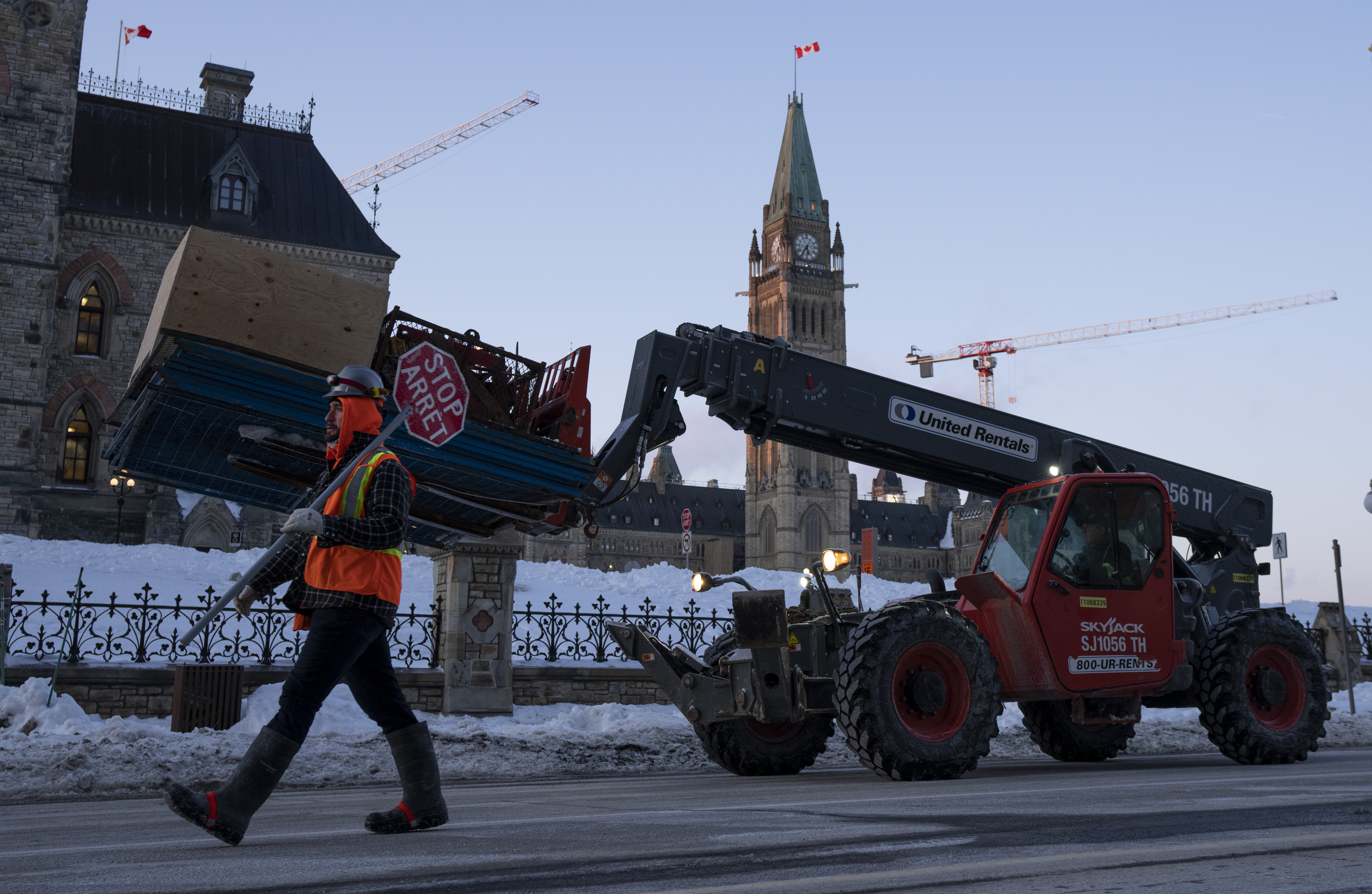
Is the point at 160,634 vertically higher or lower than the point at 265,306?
lower

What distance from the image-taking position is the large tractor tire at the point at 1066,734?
420 inches

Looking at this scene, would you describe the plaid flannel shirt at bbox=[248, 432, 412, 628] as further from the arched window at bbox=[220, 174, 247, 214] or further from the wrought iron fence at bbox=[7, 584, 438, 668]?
the arched window at bbox=[220, 174, 247, 214]

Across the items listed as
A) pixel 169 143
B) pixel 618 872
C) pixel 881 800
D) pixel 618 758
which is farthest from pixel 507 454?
pixel 169 143

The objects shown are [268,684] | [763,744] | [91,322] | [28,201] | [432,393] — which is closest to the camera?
[763,744]

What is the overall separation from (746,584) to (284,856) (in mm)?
4815

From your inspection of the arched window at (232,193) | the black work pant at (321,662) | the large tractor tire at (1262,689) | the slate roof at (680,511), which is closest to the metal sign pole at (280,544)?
the black work pant at (321,662)

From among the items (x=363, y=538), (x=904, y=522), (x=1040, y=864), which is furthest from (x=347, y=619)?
(x=904, y=522)

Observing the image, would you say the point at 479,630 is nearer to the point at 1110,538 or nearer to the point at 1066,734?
the point at 1066,734

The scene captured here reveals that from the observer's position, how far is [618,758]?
11.3 m

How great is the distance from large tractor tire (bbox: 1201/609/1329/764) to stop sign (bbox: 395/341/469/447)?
6.55 metres

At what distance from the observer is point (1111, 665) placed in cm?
898

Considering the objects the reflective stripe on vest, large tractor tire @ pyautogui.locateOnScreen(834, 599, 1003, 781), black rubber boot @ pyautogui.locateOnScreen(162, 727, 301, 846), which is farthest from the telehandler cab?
black rubber boot @ pyautogui.locateOnScreen(162, 727, 301, 846)

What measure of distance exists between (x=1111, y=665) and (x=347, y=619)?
20.7 ft

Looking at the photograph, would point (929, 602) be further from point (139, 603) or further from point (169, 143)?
point (169, 143)
